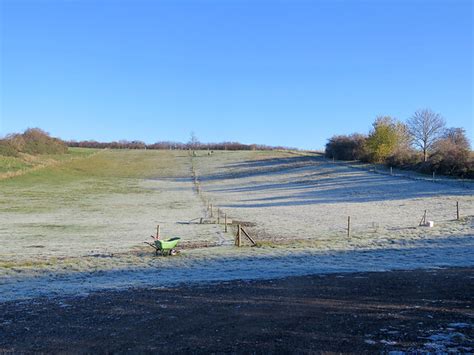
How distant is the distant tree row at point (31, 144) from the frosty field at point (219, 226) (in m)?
16.4

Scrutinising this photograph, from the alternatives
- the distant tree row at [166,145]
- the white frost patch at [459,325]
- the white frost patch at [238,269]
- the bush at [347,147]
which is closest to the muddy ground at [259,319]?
the white frost patch at [459,325]

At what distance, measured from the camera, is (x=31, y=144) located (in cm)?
10644

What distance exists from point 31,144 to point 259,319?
352 feet

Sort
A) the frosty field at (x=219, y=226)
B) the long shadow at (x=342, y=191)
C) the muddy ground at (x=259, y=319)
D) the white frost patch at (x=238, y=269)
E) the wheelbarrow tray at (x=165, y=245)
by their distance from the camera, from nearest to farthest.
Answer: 1. the muddy ground at (x=259, y=319)
2. the white frost patch at (x=238, y=269)
3. the frosty field at (x=219, y=226)
4. the wheelbarrow tray at (x=165, y=245)
5. the long shadow at (x=342, y=191)

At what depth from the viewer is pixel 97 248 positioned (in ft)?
78.1

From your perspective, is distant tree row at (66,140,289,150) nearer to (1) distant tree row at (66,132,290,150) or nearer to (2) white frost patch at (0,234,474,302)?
(1) distant tree row at (66,132,290,150)

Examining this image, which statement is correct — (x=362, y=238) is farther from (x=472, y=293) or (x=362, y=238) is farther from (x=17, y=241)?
(x=17, y=241)

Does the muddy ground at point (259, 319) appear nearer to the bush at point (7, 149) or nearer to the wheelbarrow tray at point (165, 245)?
the wheelbarrow tray at point (165, 245)

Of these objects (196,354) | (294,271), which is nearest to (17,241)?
(294,271)

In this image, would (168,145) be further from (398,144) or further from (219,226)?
(219,226)

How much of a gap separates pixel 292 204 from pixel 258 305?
34752mm

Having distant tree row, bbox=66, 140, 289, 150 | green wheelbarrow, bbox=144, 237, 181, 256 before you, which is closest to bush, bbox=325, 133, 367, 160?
distant tree row, bbox=66, 140, 289, 150

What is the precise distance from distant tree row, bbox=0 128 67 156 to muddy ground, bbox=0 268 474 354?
84.6 meters

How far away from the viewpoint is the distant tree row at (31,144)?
9125 centimetres
